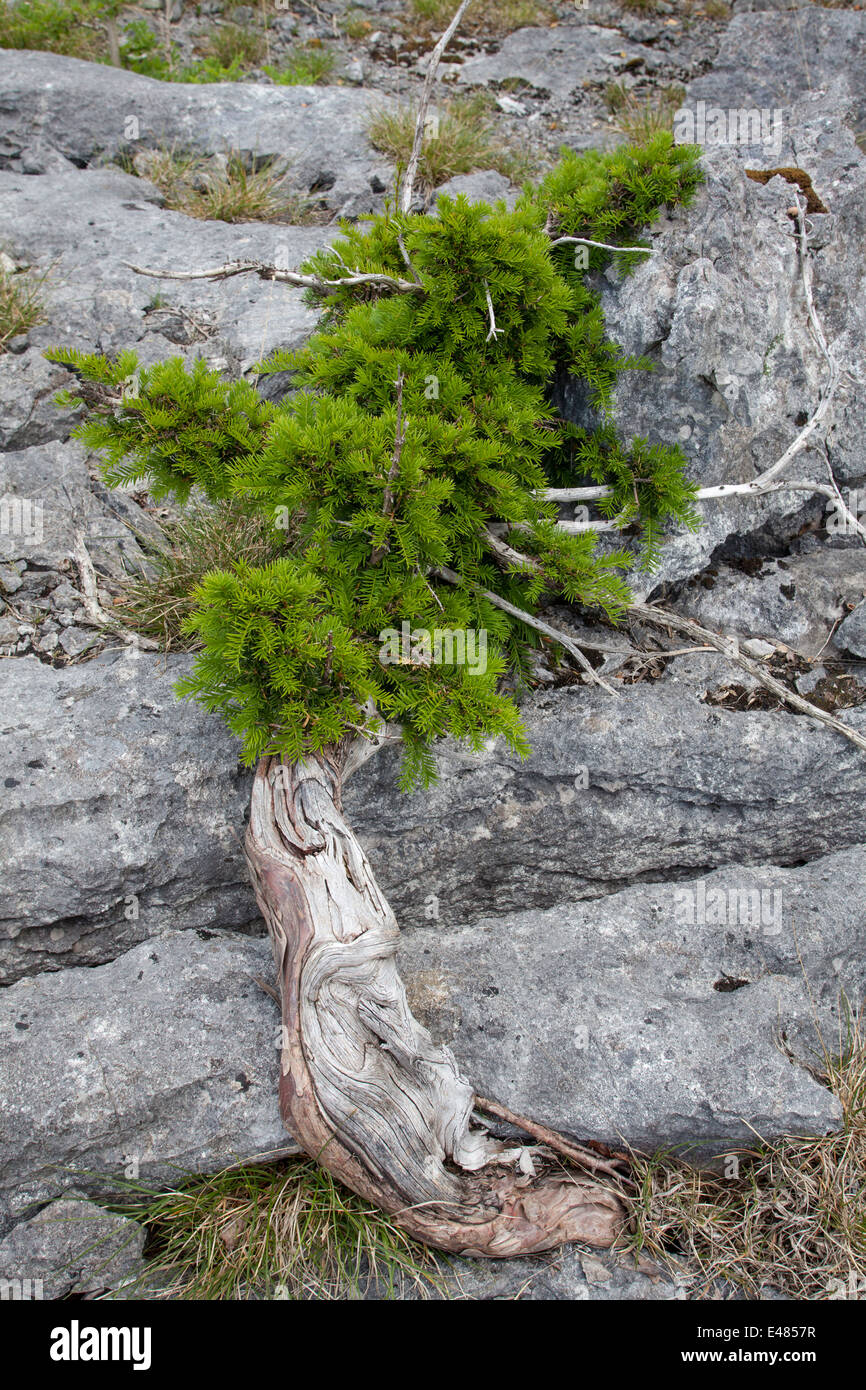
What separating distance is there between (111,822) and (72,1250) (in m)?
1.60

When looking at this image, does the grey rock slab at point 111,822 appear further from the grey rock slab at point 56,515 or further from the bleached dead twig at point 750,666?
the bleached dead twig at point 750,666

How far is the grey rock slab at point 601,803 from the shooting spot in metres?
4.00

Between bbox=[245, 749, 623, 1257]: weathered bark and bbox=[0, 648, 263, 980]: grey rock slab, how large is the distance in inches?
23.4

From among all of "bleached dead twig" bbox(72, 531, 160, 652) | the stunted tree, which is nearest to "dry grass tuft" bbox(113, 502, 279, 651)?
"bleached dead twig" bbox(72, 531, 160, 652)

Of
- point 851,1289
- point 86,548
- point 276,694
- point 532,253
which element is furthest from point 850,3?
point 851,1289

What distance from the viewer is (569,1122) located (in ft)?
11.1

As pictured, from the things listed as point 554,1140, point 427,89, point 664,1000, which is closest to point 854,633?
point 664,1000

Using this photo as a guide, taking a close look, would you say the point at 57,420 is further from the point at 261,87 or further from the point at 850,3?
the point at 850,3

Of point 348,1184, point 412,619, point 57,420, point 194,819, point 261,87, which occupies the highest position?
point 261,87

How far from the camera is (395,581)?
11.1 feet

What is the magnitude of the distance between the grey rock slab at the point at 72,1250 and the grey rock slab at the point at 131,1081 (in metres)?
0.08

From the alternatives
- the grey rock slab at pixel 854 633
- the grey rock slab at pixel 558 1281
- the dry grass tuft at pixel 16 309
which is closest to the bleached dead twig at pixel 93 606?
the dry grass tuft at pixel 16 309

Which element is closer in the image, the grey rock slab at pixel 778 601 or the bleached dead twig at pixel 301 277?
the bleached dead twig at pixel 301 277

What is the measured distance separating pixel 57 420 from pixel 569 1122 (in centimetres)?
496
